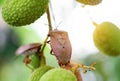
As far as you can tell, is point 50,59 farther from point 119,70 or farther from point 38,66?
point 38,66

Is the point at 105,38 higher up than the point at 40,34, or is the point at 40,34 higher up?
the point at 105,38

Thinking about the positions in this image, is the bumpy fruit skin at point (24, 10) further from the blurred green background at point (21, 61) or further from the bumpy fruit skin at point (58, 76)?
the blurred green background at point (21, 61)

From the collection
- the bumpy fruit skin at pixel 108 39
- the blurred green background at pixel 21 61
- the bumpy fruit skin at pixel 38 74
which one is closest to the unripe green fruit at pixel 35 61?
the bumpy fruit skin at pixel 38 74

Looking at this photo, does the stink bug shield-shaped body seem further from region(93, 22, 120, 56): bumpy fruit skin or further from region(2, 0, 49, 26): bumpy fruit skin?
region(93, 22, 120, 56): bumpy fruit skin

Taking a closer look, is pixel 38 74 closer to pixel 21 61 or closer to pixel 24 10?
pixel 24 10

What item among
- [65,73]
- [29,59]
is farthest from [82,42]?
[65,73]

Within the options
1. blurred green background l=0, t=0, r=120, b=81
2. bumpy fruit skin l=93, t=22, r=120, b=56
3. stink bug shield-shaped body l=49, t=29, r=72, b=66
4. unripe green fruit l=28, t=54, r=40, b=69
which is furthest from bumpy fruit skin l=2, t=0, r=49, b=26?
blurred green background l=0, t=0, r=120, b=81
